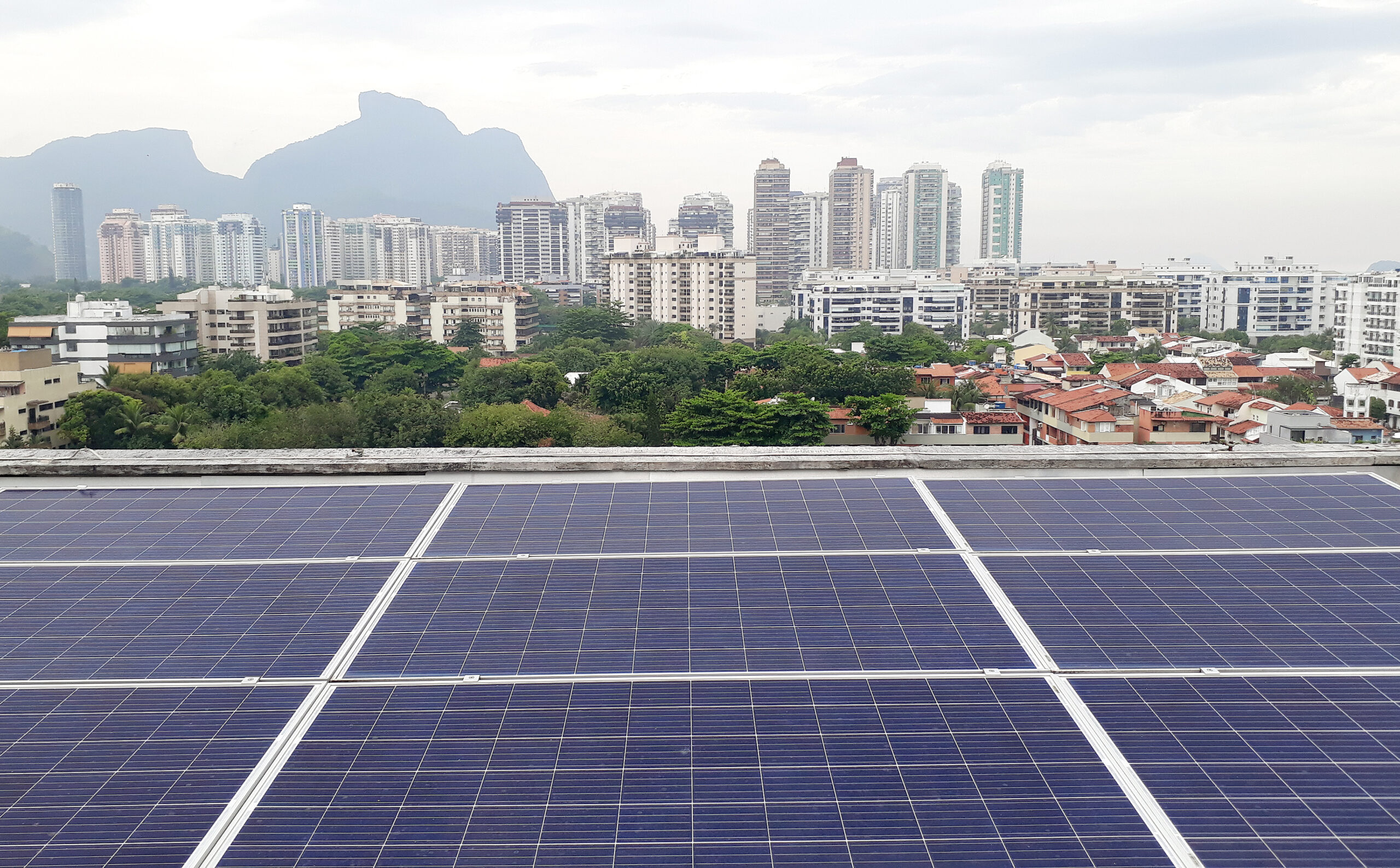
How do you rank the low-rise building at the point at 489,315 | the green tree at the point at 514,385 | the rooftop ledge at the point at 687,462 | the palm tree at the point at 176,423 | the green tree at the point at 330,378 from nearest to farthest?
the rooftop ledge at the point at 687,462
the palm tree at the point at 176,423
the green tree at the point at 514,385
the green tree at the point at 330,378
the low-rise building at the point at 489,315

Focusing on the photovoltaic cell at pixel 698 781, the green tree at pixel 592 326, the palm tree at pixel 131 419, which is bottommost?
the palm tree at pixel 131 419

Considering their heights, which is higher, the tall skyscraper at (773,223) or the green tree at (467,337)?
the tall skyscraper at (773,223)

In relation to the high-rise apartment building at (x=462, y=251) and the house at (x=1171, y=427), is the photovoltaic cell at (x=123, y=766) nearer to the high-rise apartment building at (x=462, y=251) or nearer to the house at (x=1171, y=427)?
the house at (x=1171, y=427)

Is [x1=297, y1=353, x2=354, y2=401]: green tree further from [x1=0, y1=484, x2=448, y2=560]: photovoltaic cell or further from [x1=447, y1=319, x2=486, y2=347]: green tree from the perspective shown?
[x1=0, y1=484, x2=448, y2=560]: photovoltaic cell

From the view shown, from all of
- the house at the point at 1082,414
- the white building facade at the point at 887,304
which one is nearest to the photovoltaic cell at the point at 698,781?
the house at the point at 1082,414

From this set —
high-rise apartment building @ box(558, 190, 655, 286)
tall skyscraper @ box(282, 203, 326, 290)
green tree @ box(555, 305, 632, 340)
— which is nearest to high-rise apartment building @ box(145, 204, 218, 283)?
tall skyscraper @ box(282, 203, 326, 290)

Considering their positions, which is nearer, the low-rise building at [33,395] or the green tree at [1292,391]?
the low-rise building at [33,395]

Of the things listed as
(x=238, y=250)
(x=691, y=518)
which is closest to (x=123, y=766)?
(x=691, y=518)

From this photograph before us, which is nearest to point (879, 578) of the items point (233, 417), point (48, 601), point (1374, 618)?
point (1374, 618)
